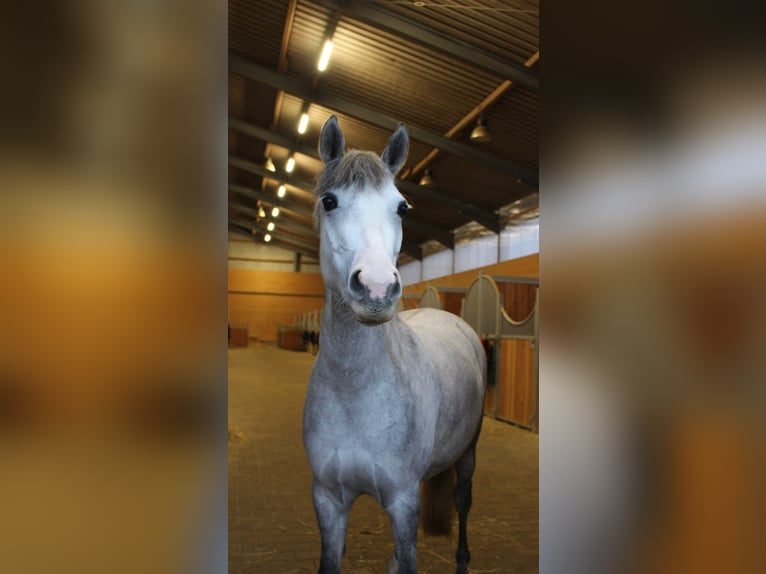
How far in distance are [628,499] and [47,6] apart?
500 millimetres

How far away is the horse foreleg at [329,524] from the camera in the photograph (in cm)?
200

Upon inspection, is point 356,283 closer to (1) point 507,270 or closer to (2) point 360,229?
(2) point 360,229

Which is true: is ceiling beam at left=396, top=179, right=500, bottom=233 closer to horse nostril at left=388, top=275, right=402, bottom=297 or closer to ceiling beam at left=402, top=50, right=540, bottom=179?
ceiling beam at left=402, top=50, right=540, bottom=179

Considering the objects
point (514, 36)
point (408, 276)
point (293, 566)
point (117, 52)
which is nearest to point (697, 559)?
point (117, 52)

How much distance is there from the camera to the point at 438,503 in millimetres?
3182

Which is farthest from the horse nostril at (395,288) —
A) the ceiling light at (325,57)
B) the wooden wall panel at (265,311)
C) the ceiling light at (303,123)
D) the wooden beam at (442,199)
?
the wooden wall panel at (265,311)

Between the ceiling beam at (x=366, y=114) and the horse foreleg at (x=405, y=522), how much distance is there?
9517mm

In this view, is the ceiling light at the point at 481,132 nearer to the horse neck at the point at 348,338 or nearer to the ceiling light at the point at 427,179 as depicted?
the ceiling light at the point at 427,179

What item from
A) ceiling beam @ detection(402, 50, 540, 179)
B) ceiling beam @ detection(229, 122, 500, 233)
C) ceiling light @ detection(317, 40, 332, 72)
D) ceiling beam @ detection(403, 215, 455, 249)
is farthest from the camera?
ceiling beam @ detection(403, 215, 455, 249)

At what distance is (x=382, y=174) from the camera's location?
174 cm

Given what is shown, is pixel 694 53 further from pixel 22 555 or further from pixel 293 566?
pixel 293 566

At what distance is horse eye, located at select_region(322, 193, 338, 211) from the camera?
5.70 feet

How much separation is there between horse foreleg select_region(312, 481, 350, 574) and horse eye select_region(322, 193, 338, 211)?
964mm

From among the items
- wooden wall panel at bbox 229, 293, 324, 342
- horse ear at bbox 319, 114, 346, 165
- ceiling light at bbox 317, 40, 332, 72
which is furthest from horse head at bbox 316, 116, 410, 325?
wooden wall panel at bbox 229, 293, 324, 342
